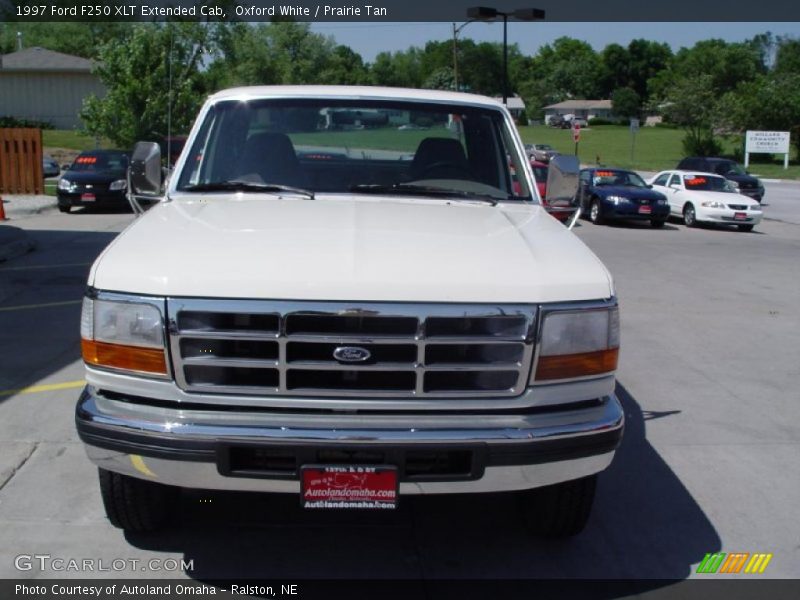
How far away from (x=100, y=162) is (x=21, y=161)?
10.5 ft

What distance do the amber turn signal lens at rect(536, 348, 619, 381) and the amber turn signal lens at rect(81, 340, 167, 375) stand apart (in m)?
1.44

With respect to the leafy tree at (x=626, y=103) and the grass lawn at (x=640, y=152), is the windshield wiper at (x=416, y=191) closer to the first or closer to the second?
the grass lawn at (x=640, y=152)

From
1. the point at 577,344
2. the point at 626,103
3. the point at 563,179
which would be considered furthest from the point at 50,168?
the point at 626,103

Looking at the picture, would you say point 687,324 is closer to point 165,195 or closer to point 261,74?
point 165,195

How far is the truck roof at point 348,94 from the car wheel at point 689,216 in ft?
58.5

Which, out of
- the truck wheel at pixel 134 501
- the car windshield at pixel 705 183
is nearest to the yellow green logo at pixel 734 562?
the truck wheel at pixel 134 501

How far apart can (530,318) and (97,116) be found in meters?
28.5

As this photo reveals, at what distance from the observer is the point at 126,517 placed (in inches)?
155

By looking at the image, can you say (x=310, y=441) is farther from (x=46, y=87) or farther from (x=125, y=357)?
(x=46, y=87)

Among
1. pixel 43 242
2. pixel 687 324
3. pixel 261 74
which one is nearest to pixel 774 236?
pixel 687 324

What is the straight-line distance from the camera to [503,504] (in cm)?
464

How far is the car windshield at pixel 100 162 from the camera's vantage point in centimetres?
2017

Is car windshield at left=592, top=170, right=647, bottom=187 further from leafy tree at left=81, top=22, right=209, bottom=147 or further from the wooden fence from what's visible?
the wooden fence

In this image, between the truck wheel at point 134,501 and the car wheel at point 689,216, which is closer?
the truck wheel at point 134,501
